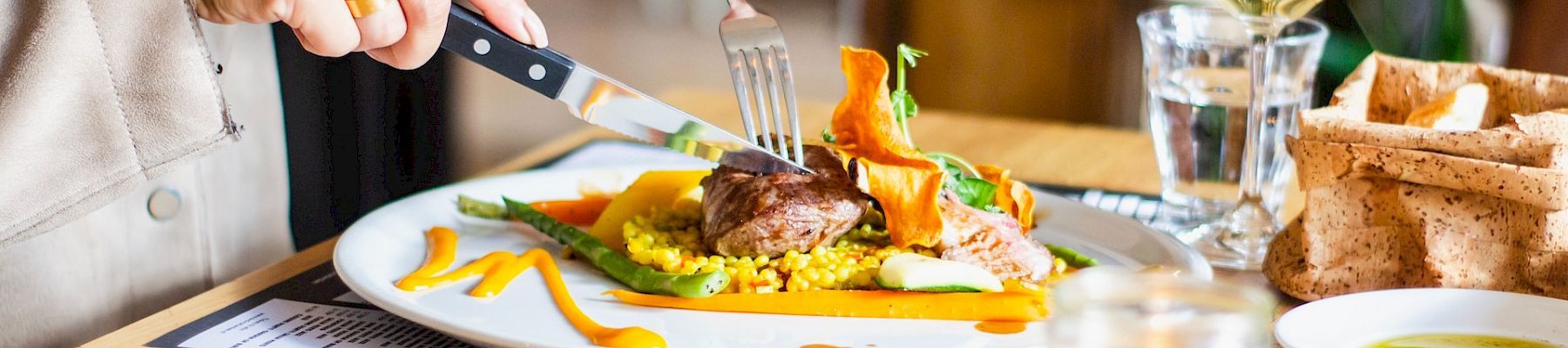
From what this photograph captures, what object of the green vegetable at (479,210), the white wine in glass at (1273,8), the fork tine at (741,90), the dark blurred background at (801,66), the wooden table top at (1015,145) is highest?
the white wine in glass at (1273,8)

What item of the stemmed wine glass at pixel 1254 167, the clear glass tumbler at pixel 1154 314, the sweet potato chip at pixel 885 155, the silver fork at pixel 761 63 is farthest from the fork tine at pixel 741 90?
the clear glass tumbler at pixel 1154 314

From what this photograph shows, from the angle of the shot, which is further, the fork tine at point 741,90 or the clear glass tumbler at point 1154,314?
the fork tine at point 741,90

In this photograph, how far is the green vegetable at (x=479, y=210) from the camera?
6.24ft

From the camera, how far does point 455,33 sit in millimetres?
1533

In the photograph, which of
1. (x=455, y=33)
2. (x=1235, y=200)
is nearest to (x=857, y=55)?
(x=455, y=33)

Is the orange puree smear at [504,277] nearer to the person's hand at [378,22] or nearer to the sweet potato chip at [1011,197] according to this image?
the person's hand at [378,22]

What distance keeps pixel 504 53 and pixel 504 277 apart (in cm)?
27

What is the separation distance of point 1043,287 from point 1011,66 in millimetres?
4400

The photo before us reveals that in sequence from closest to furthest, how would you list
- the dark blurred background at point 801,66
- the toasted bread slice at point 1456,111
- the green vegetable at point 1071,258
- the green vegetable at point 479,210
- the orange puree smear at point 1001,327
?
the orange puree smear at point 1001,327 < the toasted bread slice at point 1456,111 < the green vegetable at point 1071,258 < the green vegetable at point 479,210 < the dark blurred background at point 801,66

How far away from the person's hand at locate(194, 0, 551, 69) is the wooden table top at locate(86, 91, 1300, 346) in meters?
0.41

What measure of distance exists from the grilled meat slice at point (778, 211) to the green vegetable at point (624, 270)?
92 millimetres

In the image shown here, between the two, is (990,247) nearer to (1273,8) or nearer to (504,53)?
(1273,8)

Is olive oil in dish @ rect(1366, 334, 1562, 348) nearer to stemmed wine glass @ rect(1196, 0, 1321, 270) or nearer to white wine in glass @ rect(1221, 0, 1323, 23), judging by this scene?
stemmed wine glass @ rect(1196, 0, 1321, 270)

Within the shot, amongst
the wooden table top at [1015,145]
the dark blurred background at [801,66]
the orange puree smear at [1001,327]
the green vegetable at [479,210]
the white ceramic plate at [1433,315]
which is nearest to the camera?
the white ceramic plate at [1433,315]
